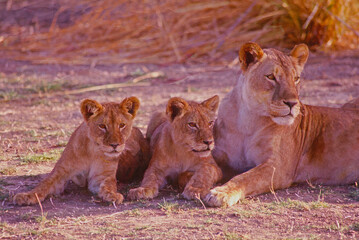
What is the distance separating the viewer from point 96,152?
14.4ft

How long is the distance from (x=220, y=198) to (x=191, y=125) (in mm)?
704

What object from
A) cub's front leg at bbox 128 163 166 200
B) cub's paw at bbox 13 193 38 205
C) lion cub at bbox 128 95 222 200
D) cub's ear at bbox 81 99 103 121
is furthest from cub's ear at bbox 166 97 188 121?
cub's paw at bbox 13 193 38 205

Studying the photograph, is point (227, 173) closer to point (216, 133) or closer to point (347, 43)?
point (216, 133)

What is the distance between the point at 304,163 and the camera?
4.80 metres

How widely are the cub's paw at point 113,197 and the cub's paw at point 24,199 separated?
470 mm

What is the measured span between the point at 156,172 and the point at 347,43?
6.47 meters

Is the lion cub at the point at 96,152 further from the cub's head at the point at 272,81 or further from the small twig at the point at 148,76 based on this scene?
the small twig at the point at 148,76

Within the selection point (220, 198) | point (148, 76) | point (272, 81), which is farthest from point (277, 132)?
point (148, 76)

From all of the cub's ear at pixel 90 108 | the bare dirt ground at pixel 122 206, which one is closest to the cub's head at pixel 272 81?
the bare dirt ground at pixel 122 206

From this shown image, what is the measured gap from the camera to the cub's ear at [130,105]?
436 cm

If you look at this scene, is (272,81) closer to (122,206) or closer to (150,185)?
(150,185)

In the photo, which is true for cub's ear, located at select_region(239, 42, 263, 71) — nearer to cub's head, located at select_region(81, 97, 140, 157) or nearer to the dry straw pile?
cub's head, located at select_region(81, 97, 140, 157)

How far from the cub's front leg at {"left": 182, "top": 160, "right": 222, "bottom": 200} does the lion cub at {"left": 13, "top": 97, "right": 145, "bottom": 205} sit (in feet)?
1.59

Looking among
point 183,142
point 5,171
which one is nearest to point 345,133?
point 183,142
